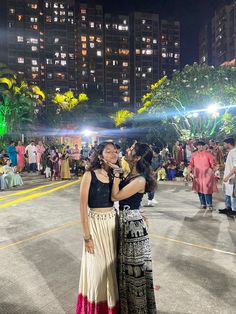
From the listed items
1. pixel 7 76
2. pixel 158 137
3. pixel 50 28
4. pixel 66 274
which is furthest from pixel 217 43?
pixel 66 274

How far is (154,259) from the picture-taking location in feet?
14.9

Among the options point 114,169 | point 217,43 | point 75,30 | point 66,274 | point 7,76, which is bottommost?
point 66,274

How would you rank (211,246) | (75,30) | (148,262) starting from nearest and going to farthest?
(148,262) → (211,246) → (75,30)

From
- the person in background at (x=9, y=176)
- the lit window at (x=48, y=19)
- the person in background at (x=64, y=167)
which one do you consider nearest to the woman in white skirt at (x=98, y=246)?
the person in background at (x=9, y=176)

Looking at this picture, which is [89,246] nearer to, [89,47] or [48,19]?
[48,19]

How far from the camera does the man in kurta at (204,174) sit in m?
7.62

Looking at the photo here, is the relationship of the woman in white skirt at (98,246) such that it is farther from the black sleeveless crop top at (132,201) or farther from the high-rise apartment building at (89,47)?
the high-rise apartment building at (89,47)

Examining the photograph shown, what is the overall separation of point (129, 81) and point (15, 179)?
10334cm

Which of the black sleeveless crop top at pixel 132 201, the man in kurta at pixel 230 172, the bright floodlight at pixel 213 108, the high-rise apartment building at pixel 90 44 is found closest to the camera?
the black sleeveless crop top at pixel 132 201

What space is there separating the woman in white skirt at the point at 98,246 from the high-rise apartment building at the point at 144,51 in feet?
358

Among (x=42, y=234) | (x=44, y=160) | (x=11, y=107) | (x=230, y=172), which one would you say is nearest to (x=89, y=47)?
(x=11, y=107)

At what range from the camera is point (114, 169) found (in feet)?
9.06

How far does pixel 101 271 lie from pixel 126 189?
79 cm

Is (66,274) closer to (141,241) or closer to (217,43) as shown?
(141,241)
